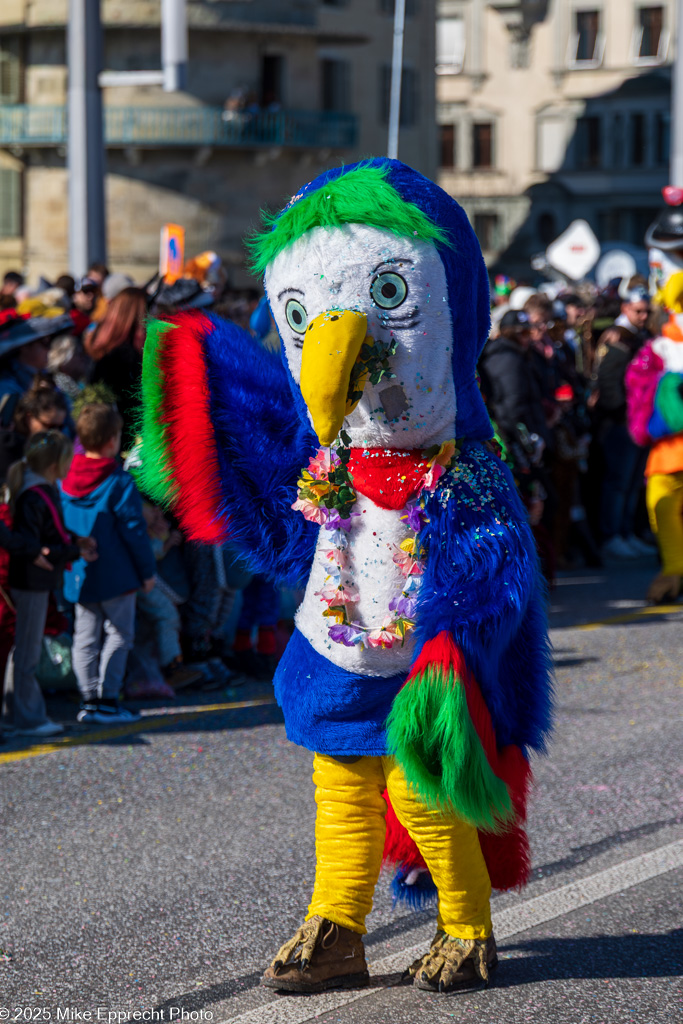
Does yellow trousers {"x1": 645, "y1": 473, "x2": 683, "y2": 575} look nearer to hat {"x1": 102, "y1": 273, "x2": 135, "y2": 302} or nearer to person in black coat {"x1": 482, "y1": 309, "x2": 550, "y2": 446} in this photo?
person in black coat {"x1": 482, "y1": 309, "x2": 550, "y2": 446}

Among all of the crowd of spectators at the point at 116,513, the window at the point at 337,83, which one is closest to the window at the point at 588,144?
the window at the point at 337,83

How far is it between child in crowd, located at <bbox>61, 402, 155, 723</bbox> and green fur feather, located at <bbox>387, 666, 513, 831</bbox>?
116 inches

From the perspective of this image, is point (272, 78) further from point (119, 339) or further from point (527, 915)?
point (527, 915)

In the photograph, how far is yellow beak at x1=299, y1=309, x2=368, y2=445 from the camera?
3.16 meters

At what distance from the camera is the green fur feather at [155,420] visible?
11.8 feet

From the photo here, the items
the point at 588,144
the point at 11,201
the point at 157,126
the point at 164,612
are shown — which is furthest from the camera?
the point at 588,144

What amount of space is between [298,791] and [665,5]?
46.3 metres

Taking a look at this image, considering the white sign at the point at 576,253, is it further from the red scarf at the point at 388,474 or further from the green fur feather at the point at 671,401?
the red scarf at the point at 388,474

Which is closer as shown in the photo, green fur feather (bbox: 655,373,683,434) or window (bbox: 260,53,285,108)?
green fur feather (bbox: 655,373,683,434)

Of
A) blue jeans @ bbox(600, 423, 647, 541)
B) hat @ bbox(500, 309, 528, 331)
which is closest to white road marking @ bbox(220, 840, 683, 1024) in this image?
hat @ bbox(500, 309, 528, 331)

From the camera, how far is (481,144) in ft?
159

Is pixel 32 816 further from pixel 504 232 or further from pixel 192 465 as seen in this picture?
pixel 504 232

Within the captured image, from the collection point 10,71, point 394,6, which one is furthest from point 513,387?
point 394,6

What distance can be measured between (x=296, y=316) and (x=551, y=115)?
4663cm
